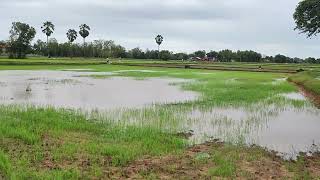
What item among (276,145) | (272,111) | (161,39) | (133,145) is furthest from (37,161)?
(161,39)

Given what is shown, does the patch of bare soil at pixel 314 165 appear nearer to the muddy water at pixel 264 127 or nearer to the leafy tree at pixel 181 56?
the muddy water at pixel 264 127

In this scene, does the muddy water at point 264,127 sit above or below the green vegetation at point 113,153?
below

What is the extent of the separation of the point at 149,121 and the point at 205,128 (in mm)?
2238

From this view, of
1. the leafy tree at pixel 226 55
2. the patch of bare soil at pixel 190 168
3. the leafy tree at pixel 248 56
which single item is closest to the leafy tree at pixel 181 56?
the leafy tree at pixel 226 55

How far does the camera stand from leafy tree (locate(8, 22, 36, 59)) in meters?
117

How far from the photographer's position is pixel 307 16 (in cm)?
5416

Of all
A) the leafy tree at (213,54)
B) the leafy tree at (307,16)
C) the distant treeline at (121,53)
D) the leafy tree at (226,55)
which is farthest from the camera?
the leafy tree at (213,54)

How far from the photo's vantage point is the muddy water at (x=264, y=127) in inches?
575

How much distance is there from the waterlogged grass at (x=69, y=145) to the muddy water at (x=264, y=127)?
218 cm

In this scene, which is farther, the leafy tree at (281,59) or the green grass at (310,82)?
the leafy tree at (281,59)

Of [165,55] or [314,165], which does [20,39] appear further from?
[314,165]

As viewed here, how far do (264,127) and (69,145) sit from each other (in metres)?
8.38

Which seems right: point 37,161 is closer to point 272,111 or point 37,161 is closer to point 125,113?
point 125,113

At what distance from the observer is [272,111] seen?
2298cm
